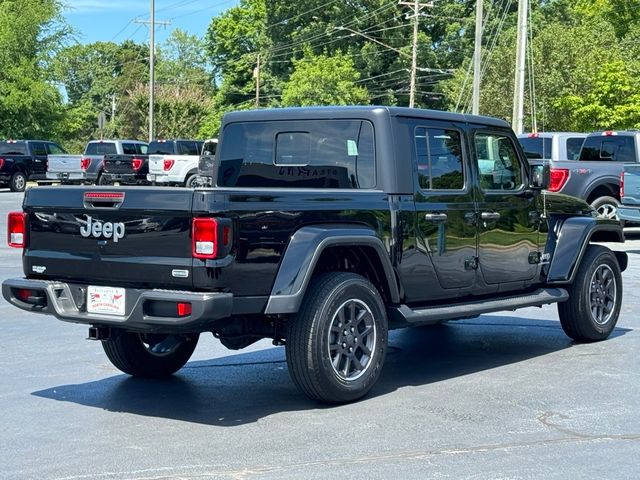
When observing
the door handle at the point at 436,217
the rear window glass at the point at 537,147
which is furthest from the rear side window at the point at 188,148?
the door handle at the point at 436,217

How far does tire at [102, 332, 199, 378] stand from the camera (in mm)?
7879

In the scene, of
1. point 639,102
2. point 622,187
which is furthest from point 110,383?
point 639,102

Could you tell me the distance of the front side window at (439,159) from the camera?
7898 millimetres

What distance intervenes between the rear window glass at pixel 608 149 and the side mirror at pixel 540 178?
1203 centimetres

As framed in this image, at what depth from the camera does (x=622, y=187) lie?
1820 cm

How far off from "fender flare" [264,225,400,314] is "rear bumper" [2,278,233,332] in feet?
1.23

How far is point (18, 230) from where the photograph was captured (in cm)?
730

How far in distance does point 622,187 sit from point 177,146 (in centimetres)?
2406

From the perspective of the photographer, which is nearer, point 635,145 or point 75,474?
point 75,474

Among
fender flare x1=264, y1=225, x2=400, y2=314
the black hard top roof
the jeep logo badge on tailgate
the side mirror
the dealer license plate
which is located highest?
the black hard top roof

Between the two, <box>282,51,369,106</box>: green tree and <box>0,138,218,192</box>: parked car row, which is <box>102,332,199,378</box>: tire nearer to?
<box>0,138,218,192</box>: parked car row

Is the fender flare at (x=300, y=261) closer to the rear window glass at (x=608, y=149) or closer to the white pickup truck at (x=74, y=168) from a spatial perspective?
the rear window glass at (x=608, y=149)

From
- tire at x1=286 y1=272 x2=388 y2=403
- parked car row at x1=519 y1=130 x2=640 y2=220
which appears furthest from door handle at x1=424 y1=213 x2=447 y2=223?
parked car row at x1=519 y1=130 x2=640 y2=220

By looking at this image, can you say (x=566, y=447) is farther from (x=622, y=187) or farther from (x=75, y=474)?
(x=622, y=187)
